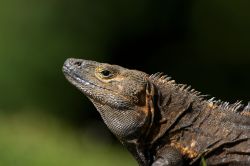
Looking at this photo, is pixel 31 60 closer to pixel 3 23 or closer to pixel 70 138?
pixel 3 23

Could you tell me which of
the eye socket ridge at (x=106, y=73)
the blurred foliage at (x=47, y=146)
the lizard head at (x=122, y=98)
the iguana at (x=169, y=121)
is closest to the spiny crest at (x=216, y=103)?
the iguana at (x=169, y=121)

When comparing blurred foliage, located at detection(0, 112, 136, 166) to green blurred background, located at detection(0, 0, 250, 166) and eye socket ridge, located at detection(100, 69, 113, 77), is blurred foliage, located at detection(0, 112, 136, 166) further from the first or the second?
eye socket ridge, located at detection(100, 69, 113, 77)

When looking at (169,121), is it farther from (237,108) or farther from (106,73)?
(106,73)

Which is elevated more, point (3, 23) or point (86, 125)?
point (3, 23)

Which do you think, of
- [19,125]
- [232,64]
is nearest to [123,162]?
[19,125]

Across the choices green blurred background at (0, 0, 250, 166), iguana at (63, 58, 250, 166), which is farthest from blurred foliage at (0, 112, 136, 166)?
iguana at (63, 58, 250, 166)

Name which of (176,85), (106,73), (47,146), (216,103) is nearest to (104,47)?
(47,146)
